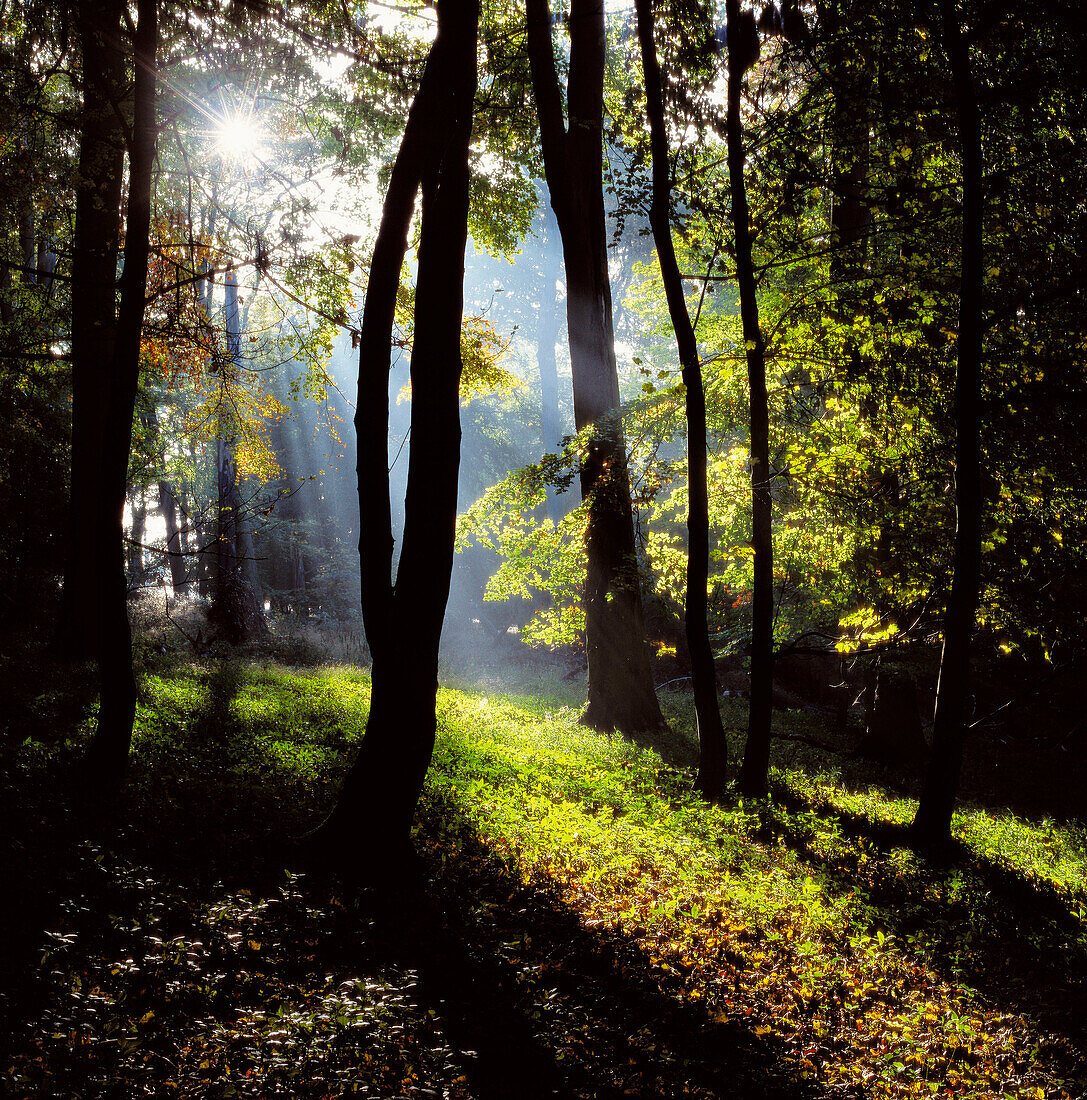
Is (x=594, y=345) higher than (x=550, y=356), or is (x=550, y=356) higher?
(x=550, y=356)

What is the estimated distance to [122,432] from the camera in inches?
229

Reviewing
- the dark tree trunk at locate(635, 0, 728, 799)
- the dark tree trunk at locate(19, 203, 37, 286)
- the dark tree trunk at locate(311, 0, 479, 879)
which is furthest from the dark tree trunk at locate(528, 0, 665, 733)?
the dark tree trunk at locate(19, 203, 37, 286)

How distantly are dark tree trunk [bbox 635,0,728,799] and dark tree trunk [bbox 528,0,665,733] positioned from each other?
243 cm

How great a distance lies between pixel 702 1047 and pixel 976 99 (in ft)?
29.6

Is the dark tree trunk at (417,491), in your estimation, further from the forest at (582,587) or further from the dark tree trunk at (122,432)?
the dark tree trunk at (122,432)

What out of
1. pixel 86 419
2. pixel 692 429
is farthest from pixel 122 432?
pixel 692 429

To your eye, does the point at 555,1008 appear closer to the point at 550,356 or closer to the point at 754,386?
the point at 754,386

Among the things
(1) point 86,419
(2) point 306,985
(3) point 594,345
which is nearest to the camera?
(2) point 306,985

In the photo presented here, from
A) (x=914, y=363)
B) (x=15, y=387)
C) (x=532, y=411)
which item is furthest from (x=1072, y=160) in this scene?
(x=532, y=411)

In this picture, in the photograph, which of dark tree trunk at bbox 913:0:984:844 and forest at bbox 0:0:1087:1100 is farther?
dark tree trunk at bbox 913:0:984:844

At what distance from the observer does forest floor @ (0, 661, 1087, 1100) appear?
322 centimetres

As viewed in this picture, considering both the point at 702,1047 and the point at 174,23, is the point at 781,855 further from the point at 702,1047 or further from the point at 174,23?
→ the point at 174,23

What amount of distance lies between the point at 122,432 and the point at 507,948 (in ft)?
17.3

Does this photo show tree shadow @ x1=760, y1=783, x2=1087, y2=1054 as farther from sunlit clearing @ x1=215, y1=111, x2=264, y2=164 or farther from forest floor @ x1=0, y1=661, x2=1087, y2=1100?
sunlit clearing @ x1=215, y1=111, x2=264, y2=164
